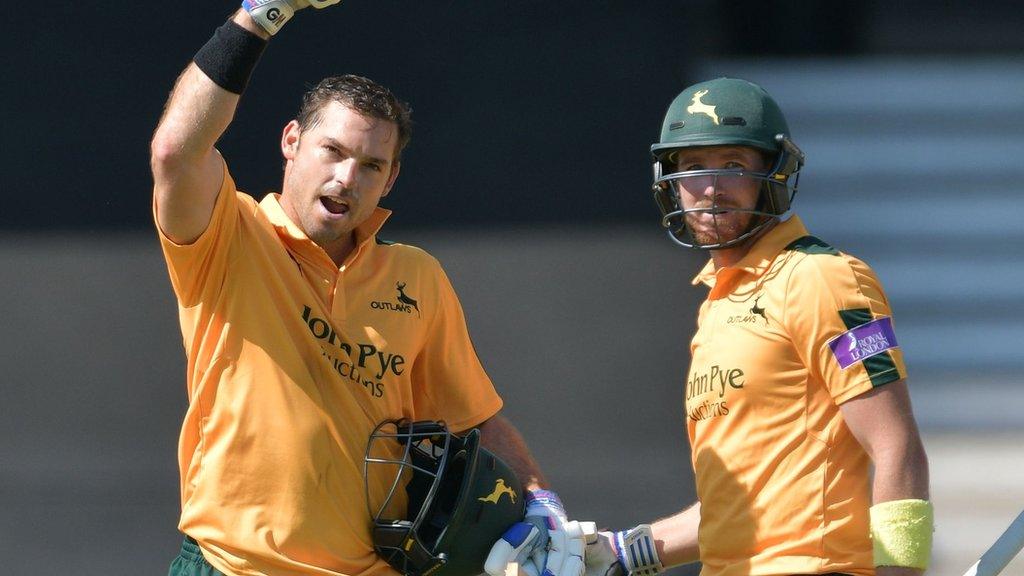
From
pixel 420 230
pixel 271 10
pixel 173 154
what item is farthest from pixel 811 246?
pixel 420 230

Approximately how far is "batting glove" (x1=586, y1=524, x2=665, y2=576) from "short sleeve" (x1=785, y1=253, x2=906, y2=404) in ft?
2.50

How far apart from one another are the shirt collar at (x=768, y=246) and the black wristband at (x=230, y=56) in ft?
3.66

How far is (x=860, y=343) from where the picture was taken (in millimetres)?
2695

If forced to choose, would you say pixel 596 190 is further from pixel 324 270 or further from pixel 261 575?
pixel 261 575

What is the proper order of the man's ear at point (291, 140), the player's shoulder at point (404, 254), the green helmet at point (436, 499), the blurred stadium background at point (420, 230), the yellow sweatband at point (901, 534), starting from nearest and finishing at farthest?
the yellow sweatband at point (901, 534) → the green helmet at point (436, 499) → the man's ear at point (291, 140) → the player's shoulder at point (404, 254) → the blurred stadium background at point (420, 230)

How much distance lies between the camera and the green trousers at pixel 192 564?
2.92 metres

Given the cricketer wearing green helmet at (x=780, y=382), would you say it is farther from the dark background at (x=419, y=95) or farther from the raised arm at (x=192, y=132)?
the dark background at (x=419, y=95)

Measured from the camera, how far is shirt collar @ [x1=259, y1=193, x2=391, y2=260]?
3.08 metres

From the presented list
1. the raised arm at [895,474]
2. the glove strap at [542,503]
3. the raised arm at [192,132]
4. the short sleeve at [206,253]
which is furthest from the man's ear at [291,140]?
the raised arm at [895,474]

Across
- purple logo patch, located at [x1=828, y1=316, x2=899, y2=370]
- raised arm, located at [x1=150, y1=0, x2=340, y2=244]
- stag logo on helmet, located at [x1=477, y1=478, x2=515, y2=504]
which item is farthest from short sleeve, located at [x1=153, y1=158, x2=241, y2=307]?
purple logo patch, located at [x1=828, y1=316, x2=899, y2=370]

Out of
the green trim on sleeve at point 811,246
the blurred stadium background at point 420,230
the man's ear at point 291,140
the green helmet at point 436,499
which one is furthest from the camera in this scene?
the blurred stadium background at point 420,230

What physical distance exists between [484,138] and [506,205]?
0.25m

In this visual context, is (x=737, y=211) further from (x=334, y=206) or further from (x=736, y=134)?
(x=334, y=206)

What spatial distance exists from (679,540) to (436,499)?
0.65 m
